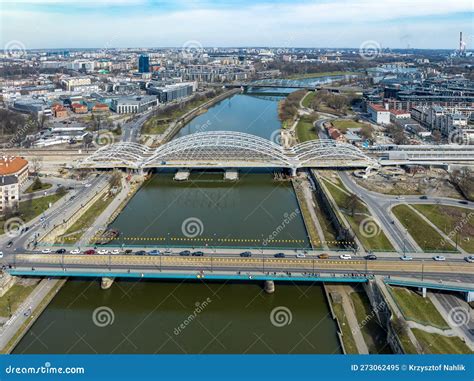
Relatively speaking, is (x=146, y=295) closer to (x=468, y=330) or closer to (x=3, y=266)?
(x=3, y=266)

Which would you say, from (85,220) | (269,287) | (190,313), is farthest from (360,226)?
(85,220)

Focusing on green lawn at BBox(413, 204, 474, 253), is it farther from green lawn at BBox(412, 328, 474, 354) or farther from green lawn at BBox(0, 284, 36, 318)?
green lawn at BBox(0, 284, 36, 318)

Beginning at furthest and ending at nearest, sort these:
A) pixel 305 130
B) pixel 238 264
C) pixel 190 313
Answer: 1. pixel 305 130
2. pixel 238 264
3. pixel 190 313

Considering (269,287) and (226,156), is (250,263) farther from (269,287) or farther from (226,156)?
(226,156)

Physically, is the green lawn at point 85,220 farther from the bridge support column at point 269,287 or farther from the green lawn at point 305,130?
the green lawn at point 305,130

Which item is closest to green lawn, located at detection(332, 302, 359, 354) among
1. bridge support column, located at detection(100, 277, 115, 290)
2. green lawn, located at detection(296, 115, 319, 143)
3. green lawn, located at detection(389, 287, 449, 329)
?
green lawn, located at detection(389, 287, 449, 329)
